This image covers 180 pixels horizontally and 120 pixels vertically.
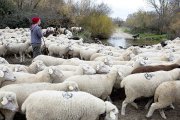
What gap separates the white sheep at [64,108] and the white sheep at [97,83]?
147 centimetres

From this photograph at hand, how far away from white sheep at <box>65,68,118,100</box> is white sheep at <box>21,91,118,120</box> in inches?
57.8

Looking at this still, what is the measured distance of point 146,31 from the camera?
66750 millimetres

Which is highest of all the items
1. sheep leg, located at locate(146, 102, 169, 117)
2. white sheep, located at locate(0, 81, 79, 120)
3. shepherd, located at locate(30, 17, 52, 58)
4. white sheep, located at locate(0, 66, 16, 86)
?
shepherd, located at locate(30, 17, 52, 58)

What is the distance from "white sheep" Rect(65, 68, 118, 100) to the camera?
724 cm

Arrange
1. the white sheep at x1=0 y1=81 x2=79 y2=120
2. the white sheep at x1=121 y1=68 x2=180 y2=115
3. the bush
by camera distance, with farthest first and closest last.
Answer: the bush → the white sheep at x1=121 y1=68 x2=180 y2=115 → the white sheep at x1=0 y1=81 x2=79 y2=120

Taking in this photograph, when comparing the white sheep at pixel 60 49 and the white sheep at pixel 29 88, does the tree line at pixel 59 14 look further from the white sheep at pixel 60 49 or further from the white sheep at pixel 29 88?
the white sheep at pixel 29 88

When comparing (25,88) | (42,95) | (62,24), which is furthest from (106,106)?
(62,24)

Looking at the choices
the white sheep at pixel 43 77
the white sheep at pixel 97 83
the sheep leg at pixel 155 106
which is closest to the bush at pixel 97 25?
the white sheep at pixel 97 83

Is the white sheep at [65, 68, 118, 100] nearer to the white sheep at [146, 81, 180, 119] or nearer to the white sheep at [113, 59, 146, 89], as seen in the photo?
the white sheep at [113, 59, 146, 89]

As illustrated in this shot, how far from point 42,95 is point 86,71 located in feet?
8.63

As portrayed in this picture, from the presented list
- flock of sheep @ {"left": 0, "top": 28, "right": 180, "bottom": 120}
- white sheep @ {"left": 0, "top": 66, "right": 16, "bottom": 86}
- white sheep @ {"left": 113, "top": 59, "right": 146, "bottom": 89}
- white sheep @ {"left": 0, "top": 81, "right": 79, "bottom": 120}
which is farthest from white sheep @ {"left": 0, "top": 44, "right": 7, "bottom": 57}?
white sheep @ {"left": 0, "top": 81, "right": 79, "bottom": 120}

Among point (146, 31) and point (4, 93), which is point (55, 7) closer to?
point (146, 31)

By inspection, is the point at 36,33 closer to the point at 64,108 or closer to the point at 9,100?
the point at 9,100

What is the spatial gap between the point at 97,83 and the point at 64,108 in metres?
1.97
